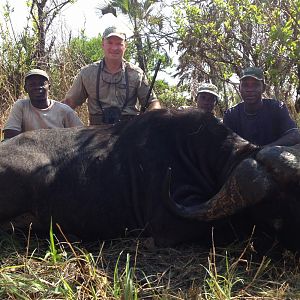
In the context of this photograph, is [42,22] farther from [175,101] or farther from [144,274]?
[144,274]

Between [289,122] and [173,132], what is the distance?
6.73 feet

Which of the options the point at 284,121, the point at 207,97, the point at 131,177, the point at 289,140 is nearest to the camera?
the point at 131,177

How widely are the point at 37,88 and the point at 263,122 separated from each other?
9.67ft

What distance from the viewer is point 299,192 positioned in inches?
181

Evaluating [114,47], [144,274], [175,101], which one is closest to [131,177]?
[144,274]

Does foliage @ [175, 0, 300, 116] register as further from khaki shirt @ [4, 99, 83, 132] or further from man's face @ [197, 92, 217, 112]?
khaki shirt @ [4, 99, 83, 132]

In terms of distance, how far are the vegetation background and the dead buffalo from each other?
0.22m

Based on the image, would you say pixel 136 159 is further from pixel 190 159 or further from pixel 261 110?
pixel 261 110

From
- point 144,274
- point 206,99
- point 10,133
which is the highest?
point 206,99

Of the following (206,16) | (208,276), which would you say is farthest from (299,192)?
(206,16)

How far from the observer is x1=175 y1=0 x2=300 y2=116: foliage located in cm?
796

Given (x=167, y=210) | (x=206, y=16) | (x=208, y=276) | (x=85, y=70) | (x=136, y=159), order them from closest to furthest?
(x=208, y=276) < (x=167, y=210) < (x=136, y=159) < (x=85, y=70) < (x=206, y=16)

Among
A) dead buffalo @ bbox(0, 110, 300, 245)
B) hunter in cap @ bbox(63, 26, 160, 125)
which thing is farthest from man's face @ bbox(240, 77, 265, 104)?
dead buffalo @ bbox(0, 110, 300, 245)

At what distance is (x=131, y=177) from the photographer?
5.52 metres
